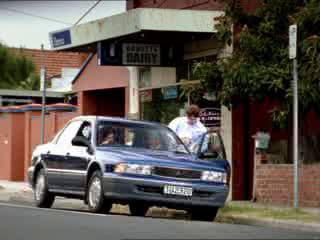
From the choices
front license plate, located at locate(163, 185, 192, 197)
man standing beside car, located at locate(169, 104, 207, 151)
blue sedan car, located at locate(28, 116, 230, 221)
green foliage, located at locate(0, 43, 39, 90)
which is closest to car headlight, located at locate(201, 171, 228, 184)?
blue sedan car, located at locate(28, 116, 230, 221)

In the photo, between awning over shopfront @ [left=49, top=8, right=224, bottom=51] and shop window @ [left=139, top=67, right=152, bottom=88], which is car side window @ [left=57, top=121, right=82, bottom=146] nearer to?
awning over shopfront @ [left=49, top=8, right=224, bottom=51]

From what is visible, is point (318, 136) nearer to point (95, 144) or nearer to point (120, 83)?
point (95, 144)

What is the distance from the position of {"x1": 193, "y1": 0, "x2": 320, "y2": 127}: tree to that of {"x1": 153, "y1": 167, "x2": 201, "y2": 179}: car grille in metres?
2.67

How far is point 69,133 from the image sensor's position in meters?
15.6

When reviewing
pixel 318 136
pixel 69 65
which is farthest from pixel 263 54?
pixel 69 65

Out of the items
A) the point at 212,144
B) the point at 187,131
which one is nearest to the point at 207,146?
the point at 187,131

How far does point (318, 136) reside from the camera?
1717cm

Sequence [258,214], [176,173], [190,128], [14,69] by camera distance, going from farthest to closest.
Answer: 1. [14,69]
2. [190,128]
3. [258,214]
4. [176,173]

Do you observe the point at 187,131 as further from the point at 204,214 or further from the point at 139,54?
the point at 139,54

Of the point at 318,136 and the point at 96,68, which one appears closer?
the point at 318,136

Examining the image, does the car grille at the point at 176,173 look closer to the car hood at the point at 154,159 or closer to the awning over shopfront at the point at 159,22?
the car hood at the point at 154,159

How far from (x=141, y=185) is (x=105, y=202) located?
0.64 m

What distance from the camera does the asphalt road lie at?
10.1 metres

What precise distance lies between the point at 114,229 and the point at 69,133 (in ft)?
16.2
